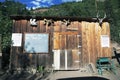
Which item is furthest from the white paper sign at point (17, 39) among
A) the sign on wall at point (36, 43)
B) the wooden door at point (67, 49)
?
the wooden door at point (67, 49)

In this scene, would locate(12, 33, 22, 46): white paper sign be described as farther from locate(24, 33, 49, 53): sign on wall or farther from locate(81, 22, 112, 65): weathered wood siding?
locate(81, 22, 112, 65): weathered wood siding

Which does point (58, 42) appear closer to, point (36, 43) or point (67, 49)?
point (67, 49)

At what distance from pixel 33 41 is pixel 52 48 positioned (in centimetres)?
140

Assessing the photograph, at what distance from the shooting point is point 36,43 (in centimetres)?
1792

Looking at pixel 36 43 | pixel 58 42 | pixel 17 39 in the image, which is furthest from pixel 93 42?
pixel 17 39

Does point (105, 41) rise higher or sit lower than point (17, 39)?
lower

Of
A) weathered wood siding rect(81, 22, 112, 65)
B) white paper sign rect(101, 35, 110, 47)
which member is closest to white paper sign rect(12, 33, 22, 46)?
weathered wood siding rect(81, 22, 112, 65)

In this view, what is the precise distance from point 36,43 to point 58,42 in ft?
5.05

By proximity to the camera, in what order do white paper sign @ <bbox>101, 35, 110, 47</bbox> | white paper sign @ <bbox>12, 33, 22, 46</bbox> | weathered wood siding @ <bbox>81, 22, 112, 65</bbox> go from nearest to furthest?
white paper sign @ <bbox>12, 33, 22, 46</bbox> → weathered wood siding @ <bbox>81, 22, 112, 65</bbox> → white paper sign @ <bbox>101, 35, 110, 47</bbox>

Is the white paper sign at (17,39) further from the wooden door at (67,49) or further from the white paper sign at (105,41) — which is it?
the white paper sign at (105,41)

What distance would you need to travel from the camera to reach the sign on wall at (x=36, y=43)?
17875 mm

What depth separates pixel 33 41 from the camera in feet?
58.8

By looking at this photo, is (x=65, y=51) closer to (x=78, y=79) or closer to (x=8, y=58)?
(x=8, y=58)

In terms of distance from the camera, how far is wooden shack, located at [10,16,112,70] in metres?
17.9
